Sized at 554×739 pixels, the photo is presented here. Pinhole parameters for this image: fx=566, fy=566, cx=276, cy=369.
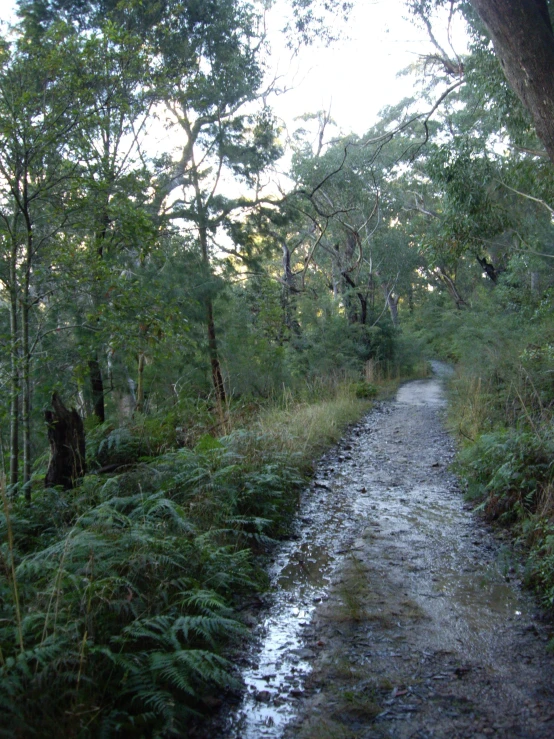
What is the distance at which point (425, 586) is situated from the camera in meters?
A: 4.08

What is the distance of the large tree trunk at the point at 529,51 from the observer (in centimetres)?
623

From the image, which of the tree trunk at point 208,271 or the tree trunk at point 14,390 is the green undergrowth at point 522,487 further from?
the tree trunk at point 208,271

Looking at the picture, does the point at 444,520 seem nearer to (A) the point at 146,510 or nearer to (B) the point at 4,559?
(A) the point at 146,510

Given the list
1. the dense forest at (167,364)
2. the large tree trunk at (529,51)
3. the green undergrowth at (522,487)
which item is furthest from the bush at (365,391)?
the large tree trunk at (529,51)

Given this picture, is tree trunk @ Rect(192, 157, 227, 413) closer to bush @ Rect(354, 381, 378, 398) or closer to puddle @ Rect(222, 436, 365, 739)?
bush @ Rect(354, 381, 378, 398)

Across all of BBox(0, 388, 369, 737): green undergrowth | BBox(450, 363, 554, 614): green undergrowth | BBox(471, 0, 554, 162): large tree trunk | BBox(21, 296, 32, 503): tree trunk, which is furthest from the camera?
BBox(471, 0, 554, 162): large tree trunk

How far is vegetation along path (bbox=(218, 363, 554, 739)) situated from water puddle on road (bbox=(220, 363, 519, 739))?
1 cm

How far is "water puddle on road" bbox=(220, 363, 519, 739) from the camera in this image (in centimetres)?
300

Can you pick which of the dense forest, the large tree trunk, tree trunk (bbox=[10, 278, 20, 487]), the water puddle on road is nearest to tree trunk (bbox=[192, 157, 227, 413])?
the dense forest

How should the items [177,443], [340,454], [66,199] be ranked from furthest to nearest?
1. [340,454]
2. [177,443]
3. [66,199]

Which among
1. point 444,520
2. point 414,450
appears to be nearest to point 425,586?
point 444,520

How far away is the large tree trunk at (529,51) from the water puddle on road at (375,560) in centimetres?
417

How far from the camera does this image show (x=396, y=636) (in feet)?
11.1

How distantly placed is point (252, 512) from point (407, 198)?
28454 mm
